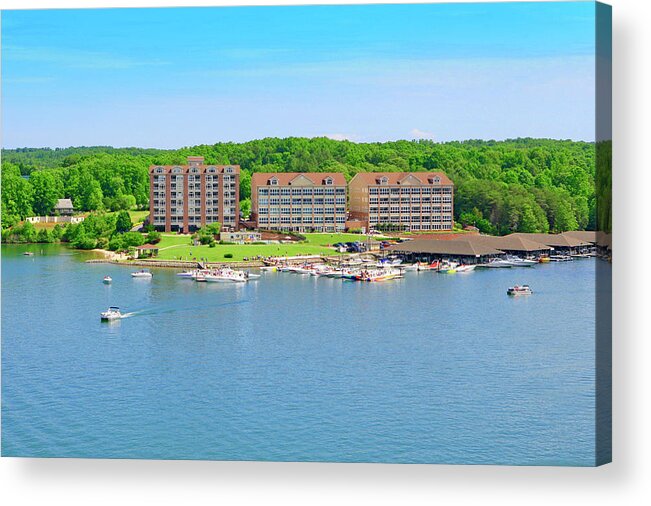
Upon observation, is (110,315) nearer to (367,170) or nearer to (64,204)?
(64,204)

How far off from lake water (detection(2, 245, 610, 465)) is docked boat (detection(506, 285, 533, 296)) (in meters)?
0.14

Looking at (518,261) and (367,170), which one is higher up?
(367,170)

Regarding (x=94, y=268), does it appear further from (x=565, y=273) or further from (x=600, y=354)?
(x=600, y=354)

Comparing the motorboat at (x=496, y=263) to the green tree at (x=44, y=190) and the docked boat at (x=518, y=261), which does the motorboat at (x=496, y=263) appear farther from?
the green tree at (x=44, y=190)

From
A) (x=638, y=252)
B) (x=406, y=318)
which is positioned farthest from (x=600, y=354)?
(x=406, y=318)

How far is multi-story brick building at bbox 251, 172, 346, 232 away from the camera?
18.0 m

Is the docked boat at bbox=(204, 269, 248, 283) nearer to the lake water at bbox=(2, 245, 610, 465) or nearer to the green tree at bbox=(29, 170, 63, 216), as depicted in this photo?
the lake water at bbox=(2, 245, 610, 465)

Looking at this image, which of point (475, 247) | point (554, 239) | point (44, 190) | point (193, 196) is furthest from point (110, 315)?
point (554, 239)

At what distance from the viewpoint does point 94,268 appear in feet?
56.0

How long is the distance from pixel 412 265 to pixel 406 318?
11.4 ft

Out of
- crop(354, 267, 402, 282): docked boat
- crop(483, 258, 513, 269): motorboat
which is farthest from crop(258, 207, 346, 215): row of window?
crop(483, 258, 513, 269): motorboat

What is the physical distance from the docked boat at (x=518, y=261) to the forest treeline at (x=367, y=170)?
1.38ft

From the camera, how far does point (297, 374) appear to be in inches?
484

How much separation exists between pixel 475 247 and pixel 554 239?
127 cm
